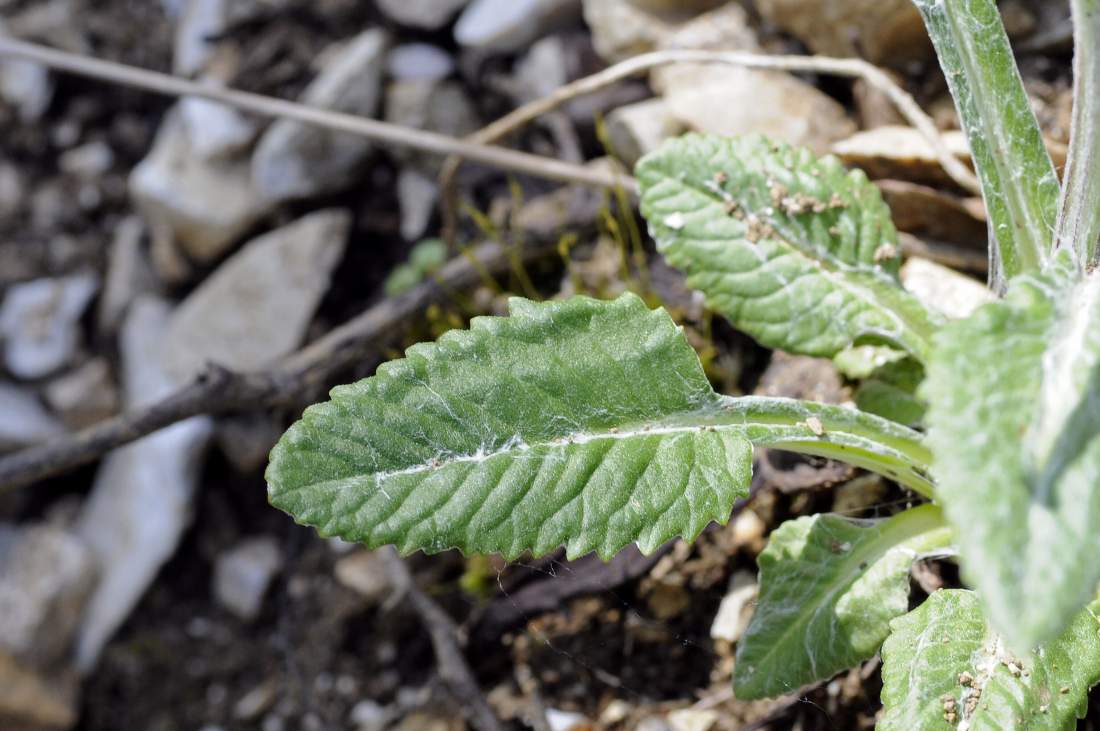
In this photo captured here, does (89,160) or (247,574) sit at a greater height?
(89,160)

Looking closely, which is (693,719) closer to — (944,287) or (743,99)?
(944,287)

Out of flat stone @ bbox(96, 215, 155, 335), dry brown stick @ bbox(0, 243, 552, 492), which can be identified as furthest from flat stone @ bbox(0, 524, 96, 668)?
flat stone @ bbox(96, 215, 155, 335)

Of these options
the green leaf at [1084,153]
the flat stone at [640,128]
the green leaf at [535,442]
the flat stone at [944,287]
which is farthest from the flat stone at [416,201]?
the green leaf at [1084,153]

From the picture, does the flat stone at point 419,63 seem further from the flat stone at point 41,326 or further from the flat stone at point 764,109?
the flat stone at point 41,326

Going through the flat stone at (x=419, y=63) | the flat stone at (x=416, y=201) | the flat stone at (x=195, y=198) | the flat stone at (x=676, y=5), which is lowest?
the flat stone at (x=195, y=198)

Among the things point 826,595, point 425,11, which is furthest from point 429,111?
point 826,595

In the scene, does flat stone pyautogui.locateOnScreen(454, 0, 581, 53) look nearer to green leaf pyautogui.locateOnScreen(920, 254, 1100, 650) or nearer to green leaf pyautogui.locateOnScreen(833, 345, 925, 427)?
green leaf pyautogui.locateOnScreen(833, 345, 925, 427)
